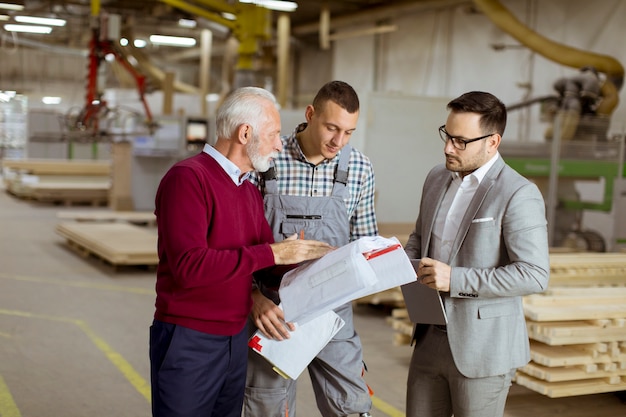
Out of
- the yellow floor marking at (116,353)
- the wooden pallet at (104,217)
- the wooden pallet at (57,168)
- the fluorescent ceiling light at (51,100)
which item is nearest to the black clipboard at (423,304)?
the yellow floor marking at (116,353)

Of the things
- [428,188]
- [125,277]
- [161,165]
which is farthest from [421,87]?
[428,188]

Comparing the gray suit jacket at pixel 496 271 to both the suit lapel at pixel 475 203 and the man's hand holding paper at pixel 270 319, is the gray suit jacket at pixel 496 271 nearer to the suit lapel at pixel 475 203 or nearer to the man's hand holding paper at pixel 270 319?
the suit lapel at pixel 475 203

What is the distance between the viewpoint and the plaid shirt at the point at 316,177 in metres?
3.01

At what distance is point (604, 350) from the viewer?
4699 mm

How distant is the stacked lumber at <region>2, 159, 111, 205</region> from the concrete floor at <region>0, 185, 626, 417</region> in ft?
26.6

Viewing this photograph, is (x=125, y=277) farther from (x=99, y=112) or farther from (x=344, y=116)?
(x=344, y=116)

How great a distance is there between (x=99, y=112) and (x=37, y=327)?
5623mm

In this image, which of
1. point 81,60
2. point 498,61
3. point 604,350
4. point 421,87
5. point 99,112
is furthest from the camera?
point 81,60

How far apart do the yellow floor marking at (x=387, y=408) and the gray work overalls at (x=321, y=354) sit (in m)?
1.83

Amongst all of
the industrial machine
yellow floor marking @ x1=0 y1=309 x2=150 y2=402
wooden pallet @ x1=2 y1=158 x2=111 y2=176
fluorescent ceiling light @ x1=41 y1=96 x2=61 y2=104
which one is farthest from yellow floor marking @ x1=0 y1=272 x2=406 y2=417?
fluorescent ceiling light @ x1=41 y1=96 x2=61 y2=104

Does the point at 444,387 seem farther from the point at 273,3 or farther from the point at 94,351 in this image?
the point at 273,3

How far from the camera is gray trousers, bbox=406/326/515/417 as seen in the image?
8.82 ft

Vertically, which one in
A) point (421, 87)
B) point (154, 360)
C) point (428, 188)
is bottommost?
point (154, 360)

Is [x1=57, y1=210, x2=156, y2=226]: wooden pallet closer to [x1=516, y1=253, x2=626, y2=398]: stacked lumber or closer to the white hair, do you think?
[x1=516, y1=253, x2=626, y2=398]: stacked lumber
